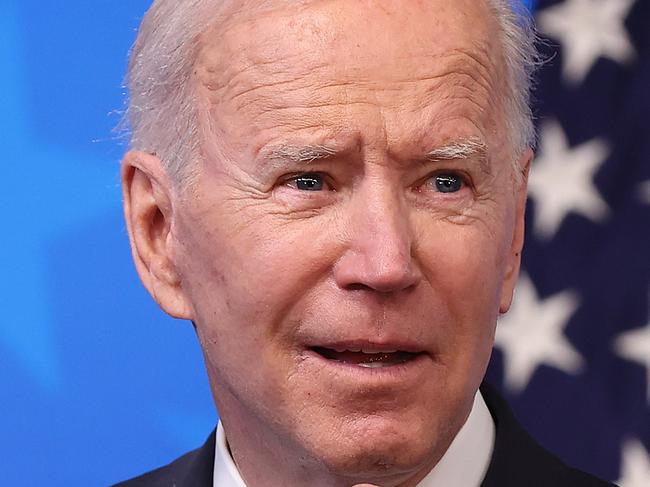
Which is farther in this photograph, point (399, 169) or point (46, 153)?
point (46, 153)

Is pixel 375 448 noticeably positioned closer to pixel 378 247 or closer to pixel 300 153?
pixel 378 247

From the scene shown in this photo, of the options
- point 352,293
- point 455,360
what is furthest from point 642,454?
point 352,293

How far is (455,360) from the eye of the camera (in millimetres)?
2018

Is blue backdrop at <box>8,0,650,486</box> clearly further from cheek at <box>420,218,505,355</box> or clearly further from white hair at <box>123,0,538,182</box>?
cheek at <box>420,218,505,355</box>

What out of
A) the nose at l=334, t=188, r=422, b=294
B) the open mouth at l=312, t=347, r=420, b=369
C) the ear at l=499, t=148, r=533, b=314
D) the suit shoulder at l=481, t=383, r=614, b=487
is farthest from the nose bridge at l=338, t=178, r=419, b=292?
the suit shoulder at l=481, t=383, r=614, b=487

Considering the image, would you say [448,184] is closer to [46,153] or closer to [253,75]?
[253,75]

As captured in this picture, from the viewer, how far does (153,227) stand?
228 cm

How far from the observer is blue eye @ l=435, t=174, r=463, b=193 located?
2.05 metres

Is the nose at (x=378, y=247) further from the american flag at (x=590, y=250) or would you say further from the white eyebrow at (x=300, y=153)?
the american flag at (x=590, y=250)

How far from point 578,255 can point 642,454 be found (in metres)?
0.47

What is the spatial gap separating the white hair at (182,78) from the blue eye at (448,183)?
15 centimetres

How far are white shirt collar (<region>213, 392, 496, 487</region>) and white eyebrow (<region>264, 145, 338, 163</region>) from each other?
0.53 meters

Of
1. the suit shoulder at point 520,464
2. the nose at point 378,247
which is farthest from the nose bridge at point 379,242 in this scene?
the suit shoulder at point 520,464

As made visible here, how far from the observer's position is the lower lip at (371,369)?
1947mm
